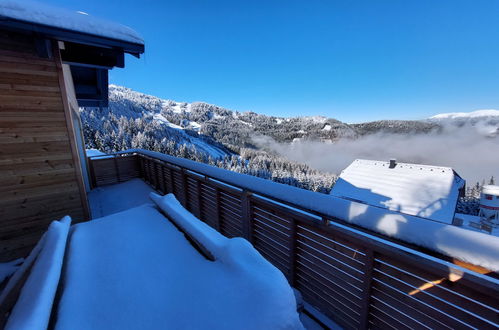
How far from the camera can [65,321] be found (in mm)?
661

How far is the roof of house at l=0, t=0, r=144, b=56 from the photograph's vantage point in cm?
211

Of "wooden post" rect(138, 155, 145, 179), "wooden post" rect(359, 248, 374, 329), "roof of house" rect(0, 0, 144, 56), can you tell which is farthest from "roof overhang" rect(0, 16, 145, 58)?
"wooden post" rect(138, 155, 145, 179)

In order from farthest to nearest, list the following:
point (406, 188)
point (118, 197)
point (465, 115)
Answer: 1. point (465, 115)
2. point (406, 188)
3. point (118, 197)

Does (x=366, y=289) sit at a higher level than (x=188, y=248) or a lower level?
lower

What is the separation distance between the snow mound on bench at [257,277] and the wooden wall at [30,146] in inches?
123

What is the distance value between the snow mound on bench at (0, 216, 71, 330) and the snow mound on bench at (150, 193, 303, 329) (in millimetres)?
556

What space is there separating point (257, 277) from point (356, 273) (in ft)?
3.53

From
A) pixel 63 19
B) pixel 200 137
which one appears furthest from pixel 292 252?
pixel 200 137

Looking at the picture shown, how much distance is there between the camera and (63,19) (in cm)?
240

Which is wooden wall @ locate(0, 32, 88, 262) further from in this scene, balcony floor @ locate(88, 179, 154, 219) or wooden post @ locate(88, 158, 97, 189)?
wooden post @ locate(88, 158, 97, 189)

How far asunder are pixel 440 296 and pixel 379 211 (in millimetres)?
512

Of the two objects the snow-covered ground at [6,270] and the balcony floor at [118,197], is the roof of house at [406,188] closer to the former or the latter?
the balcony floor at [118,197]

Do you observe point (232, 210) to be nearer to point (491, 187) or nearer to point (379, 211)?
point (379, 211)

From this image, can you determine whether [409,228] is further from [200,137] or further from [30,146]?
[200,137]
